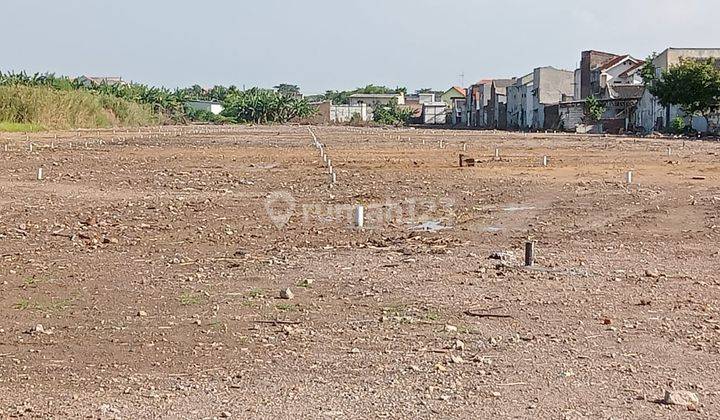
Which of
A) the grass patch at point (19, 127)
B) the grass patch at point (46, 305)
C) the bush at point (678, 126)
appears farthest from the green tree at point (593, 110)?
the grass patch at point (46, 305)

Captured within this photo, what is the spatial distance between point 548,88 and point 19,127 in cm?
6642

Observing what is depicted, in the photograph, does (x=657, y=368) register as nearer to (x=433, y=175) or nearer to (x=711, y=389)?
(x=711, y=389)

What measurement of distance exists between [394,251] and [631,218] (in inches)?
192

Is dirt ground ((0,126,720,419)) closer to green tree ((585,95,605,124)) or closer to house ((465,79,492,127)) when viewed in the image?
green tree ((585,95,605,124))

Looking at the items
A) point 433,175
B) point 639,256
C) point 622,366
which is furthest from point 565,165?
point 622,366

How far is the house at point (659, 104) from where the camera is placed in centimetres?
7862

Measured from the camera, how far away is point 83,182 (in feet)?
70.4

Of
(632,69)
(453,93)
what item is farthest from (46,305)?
(453,93)

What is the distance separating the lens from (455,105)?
16250 centimetres

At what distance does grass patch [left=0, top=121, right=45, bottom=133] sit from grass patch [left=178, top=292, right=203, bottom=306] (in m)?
48.4

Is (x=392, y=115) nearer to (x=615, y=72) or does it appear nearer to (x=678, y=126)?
(x=615, y=72)

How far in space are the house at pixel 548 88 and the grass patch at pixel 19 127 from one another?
54.8 m

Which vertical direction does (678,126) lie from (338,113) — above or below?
above

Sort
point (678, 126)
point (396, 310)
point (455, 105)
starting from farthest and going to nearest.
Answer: point (455, 105) < point (678, 126) < point (396, 310)
